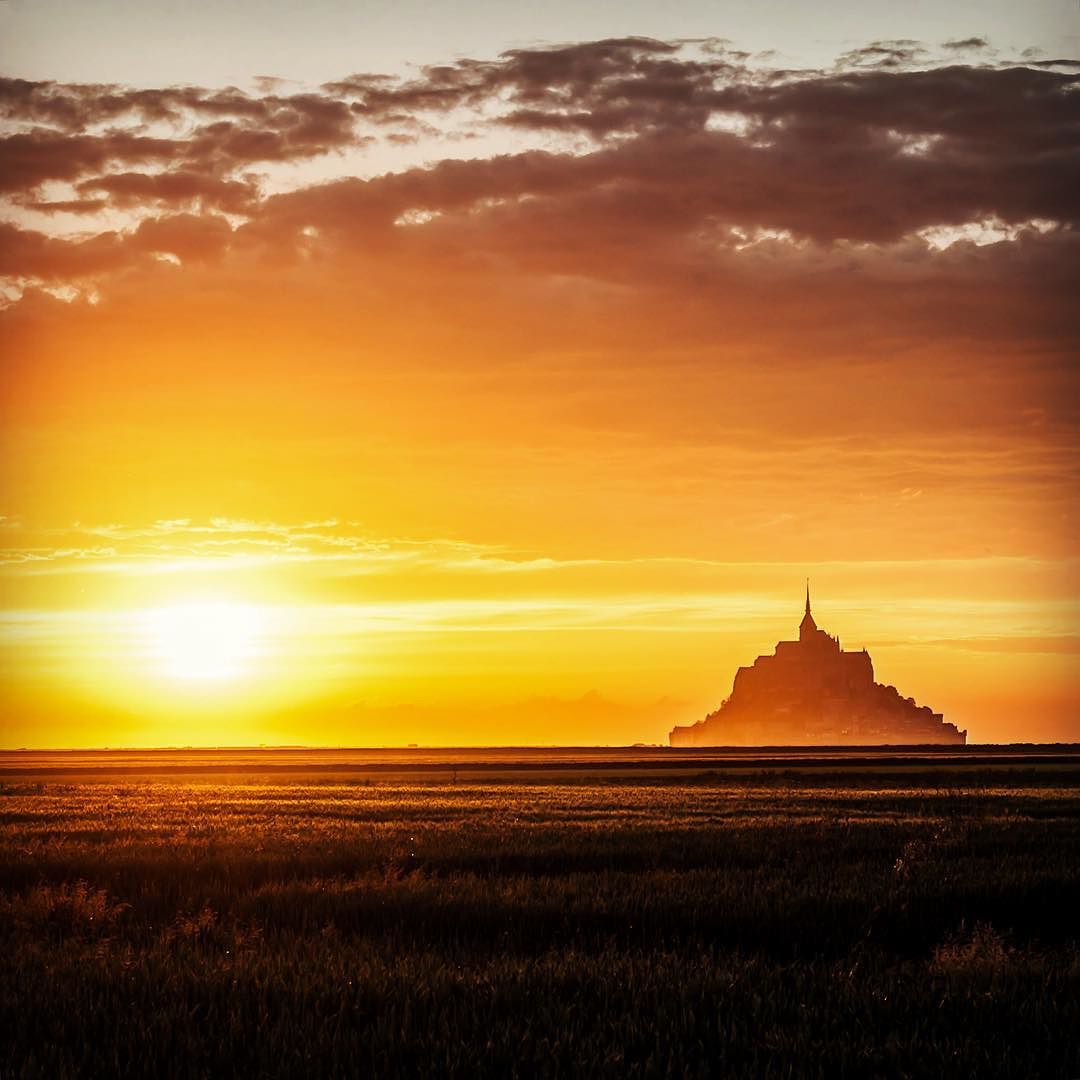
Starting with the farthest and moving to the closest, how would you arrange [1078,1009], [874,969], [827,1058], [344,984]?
[874,969], [344,984], [1078,1009], [827,1058]

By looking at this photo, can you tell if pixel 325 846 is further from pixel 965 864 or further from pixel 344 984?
pixel 344 984

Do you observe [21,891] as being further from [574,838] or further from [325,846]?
[574,838]

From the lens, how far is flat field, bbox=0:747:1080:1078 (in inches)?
399

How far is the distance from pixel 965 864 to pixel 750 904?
6.89 metres

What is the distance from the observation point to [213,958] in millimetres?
14203

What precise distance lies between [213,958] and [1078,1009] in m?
8.99

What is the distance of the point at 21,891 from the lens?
72.9ft

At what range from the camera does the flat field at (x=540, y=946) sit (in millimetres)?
10133

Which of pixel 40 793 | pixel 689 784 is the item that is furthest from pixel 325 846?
pixel 689 784

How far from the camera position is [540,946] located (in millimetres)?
16500

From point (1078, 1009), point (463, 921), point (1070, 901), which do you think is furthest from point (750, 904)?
point (1078, 1009)

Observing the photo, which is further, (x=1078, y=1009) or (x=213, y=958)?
(x=213, y=958)

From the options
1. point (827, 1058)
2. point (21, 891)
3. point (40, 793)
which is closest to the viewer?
point (827, 1058)

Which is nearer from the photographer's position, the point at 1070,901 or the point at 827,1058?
the point at 827,1058
